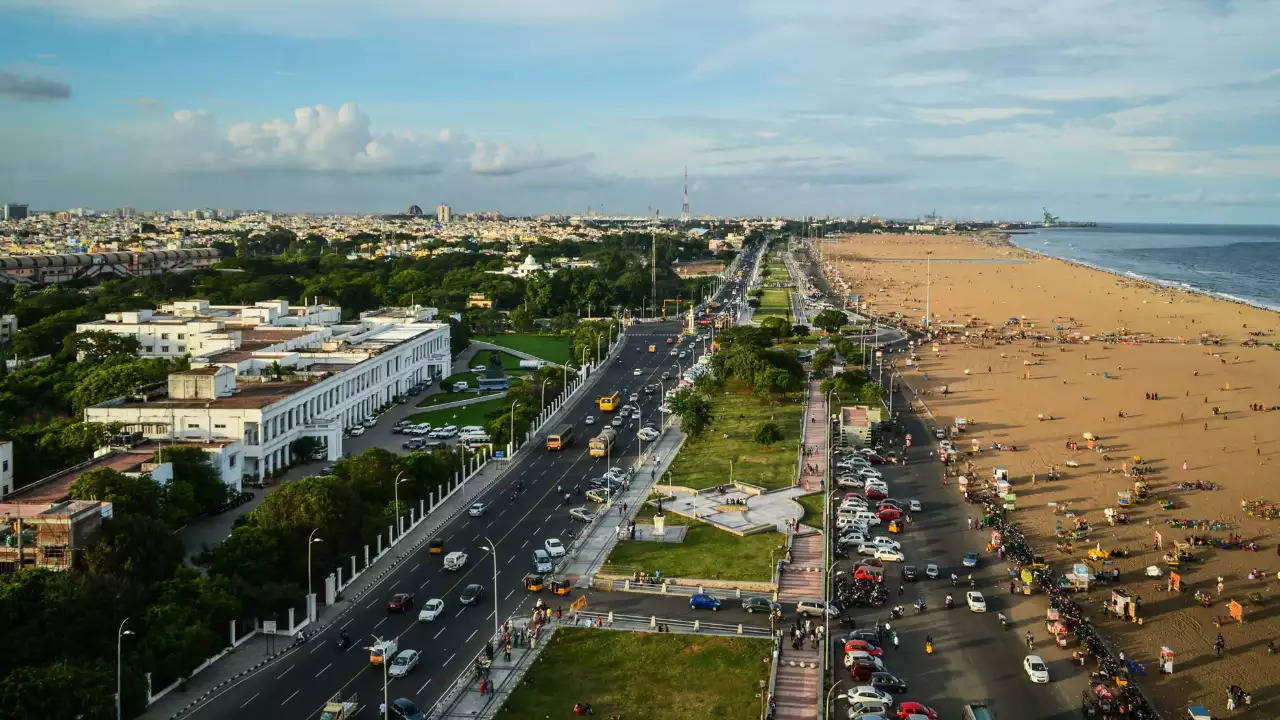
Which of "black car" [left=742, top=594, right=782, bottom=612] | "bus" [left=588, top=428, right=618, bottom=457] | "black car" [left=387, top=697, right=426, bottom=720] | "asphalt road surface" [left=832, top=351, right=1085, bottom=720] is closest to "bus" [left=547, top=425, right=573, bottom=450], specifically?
"bus" [left=588, top=428, right=618, bottom=457]

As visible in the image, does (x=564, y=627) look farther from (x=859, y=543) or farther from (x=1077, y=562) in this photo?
(x=1077, y=562)

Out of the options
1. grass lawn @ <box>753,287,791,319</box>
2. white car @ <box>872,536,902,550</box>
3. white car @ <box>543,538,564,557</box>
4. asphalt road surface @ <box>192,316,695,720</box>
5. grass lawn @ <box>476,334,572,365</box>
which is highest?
grass lawn @ <box>753,287,791,319</box>

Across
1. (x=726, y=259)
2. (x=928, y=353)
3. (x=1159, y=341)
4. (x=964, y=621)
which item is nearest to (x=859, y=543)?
(x=964, y=621)

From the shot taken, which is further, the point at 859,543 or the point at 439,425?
the point at 439,425

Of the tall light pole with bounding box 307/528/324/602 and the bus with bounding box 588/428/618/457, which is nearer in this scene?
the tall light pole with bounding box 307/528/324/602

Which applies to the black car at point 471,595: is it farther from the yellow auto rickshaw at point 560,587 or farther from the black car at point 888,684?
the black car at point 888,684

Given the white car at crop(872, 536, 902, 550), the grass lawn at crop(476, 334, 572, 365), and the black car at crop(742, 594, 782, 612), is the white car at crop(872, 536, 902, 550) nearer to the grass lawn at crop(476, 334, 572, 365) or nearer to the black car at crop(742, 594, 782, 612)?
the black car at crop(742, 594, 782, 612)
